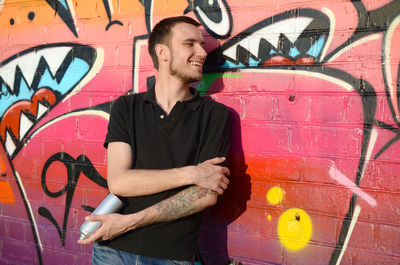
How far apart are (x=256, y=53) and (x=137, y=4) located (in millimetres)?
962

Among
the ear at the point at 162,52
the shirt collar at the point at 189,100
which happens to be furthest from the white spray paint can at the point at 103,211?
the ear at the point at 162,52

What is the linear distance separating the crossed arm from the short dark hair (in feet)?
2.59

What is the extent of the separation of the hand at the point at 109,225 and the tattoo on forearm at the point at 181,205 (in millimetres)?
185

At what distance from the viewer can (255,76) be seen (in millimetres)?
2438

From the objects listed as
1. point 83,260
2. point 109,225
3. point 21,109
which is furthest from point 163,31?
point 83,260

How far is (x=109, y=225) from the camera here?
2.10 m

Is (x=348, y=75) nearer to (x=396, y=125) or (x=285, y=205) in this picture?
(x=396, y=125)

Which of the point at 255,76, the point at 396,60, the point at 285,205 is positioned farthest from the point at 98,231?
the point at 396,60

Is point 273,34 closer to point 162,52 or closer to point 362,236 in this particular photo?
→ point 162,52

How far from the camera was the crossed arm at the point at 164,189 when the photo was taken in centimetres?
206

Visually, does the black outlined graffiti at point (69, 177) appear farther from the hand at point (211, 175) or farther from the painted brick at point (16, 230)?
the hand at point (211, 175)

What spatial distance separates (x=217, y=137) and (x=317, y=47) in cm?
80

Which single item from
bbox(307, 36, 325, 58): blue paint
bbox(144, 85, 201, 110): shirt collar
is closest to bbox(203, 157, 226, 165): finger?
bbox(144, 85, 201, 110): shirt collar

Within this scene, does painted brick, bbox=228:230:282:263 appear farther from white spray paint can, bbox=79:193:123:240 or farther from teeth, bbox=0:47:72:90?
teeth, bbox=0:47:72:90
